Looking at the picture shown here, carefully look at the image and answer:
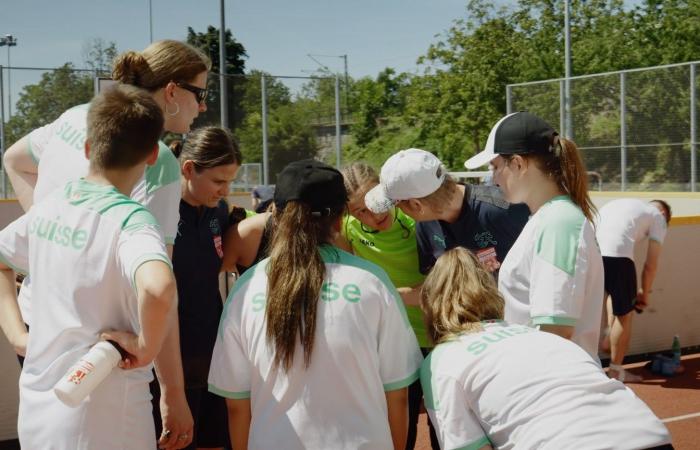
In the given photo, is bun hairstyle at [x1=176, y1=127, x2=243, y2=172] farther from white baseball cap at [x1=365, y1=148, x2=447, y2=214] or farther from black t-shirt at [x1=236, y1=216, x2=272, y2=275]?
white baseball cap at [x1=365, y1=148, x2=447, y2=214]

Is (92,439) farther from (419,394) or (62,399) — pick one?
(419,394)

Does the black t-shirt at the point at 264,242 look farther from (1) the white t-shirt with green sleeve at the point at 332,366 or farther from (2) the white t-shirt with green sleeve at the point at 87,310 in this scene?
(2) the white t-shirt with green sleeve at the point at 87,310

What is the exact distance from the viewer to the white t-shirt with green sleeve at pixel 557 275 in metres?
2.83

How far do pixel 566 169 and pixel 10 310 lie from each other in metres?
1.97

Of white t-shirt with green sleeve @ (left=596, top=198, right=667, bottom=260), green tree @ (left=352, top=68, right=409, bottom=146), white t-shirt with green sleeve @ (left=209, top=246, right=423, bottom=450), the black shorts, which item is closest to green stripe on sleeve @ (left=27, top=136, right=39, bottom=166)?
white t-shirt with green sleeve @ (left=209, top=246, right=423, bottom=450)

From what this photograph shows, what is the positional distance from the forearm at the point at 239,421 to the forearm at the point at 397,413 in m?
0.43

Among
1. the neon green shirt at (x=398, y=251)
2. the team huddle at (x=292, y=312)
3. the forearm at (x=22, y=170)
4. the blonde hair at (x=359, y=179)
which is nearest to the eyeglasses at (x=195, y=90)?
the team huddle at (x=292, y=312)

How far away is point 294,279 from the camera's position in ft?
7.96

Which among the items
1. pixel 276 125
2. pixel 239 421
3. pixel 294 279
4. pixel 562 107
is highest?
pixel 562 107

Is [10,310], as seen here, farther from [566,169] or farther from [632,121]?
[632,121]

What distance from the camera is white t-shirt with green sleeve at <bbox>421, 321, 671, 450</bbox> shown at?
7.72 feet

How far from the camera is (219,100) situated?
18016 mm

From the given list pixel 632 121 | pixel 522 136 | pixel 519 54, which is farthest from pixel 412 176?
pixel 519 54

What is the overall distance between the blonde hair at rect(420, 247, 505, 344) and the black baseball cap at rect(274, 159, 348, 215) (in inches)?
18.0
